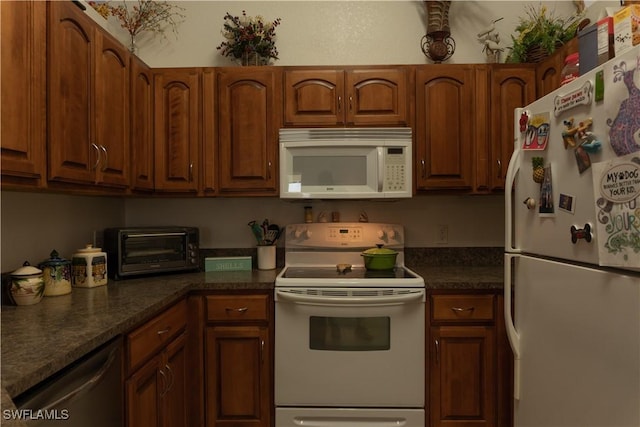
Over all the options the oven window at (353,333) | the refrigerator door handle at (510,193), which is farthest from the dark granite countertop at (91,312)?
the refrigerator door handle at (510,193)

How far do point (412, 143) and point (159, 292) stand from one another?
158 centimetres

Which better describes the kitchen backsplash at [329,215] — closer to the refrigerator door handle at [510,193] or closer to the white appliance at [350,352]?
the white appliance at [350,352]

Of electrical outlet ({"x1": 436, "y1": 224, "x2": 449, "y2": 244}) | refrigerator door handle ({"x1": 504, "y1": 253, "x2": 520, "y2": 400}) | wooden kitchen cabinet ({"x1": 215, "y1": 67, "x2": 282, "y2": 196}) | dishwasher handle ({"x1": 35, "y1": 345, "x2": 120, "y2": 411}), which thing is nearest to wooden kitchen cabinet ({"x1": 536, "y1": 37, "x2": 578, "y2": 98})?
electrical outlet ({"x1": 436, "y1": 224, "x2": 449, "y2": 244})

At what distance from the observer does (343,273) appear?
7.15ft

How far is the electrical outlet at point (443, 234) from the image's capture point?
2514 millimetres

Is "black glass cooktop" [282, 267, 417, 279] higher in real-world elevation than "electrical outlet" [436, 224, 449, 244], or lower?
lower

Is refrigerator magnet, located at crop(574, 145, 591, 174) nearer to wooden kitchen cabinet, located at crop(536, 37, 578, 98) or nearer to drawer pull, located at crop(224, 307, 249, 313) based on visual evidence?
wooden kitchen cabinet, located at crop(536, 37, 578, 98)

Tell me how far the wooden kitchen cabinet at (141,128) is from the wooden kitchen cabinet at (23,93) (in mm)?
671

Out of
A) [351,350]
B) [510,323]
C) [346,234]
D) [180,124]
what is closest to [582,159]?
[510,323]

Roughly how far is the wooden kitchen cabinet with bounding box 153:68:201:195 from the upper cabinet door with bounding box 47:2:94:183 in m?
0.60

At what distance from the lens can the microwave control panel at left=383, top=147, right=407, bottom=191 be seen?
2.11m

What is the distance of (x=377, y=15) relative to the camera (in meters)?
2.51

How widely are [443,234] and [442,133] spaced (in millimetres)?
709

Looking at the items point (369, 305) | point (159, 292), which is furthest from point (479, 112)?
point (159, 292)
